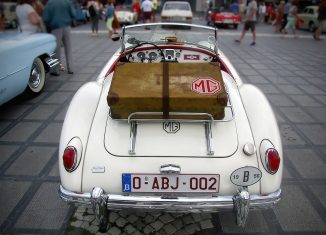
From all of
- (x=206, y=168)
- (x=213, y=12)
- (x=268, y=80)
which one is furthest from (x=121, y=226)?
Answer: (x=213, y=12)

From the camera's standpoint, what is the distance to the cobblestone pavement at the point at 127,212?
2695 millimetres

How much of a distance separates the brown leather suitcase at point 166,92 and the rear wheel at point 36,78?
3528mm

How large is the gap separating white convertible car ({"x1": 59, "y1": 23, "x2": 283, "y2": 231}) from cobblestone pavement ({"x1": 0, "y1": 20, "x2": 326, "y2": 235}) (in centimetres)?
49

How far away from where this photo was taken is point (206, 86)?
2506mm

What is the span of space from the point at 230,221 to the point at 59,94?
438cm

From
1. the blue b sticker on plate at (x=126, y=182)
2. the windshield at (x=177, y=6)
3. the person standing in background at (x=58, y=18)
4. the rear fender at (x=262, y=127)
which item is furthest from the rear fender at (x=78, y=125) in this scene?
the windshield at (x=177, y=6)

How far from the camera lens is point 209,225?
272 centimetres

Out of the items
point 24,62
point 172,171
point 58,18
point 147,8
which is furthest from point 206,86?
point 147,8

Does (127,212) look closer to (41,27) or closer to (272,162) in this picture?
(272,162)

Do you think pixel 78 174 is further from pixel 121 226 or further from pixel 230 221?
pixel 230 221

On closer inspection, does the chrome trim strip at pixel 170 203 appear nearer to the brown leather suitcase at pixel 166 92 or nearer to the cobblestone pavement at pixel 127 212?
the cobblestone pavement at pixel 127 212

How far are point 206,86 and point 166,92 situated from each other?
1.19 feet

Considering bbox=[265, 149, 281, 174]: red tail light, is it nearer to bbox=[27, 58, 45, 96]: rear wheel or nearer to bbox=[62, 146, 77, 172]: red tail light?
bbox=[62, 146, 77, 172]: red tail light

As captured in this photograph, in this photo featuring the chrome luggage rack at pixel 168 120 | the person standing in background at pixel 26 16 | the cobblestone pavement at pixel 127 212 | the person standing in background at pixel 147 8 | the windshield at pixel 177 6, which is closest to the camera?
the chrome luggage rack at pixel 168 120
